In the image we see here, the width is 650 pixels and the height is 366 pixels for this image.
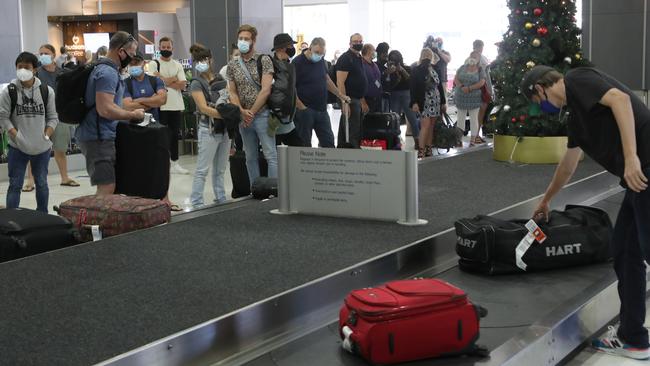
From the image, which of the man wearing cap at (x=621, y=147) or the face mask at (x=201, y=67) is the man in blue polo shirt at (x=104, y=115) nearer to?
the face mask at (x=201, y=67)

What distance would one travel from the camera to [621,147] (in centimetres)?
372

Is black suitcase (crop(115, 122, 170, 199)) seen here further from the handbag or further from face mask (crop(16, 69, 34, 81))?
the handbag

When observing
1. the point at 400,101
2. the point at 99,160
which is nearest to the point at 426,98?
the point at 400,101

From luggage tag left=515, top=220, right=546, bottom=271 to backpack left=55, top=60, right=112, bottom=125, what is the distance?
2957 mm

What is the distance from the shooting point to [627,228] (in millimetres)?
3834

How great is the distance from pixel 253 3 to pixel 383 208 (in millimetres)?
8847

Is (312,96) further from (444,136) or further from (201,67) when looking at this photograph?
(444,136)

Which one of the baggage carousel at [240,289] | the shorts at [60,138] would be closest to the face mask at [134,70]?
the shorts at [60,138]

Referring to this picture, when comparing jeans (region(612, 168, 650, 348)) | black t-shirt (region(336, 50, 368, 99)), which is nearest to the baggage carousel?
jeans (region(612, 168, 650, 348))

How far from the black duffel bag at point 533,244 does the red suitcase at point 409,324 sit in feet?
3.96

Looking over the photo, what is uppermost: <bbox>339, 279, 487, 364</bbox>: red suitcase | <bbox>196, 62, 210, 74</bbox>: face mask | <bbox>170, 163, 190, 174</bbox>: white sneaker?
<bbox>196, 62, 210, 74</bbox>: face mask

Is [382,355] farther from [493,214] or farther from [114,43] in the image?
[114,43]

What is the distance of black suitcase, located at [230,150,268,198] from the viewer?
26.2 ft

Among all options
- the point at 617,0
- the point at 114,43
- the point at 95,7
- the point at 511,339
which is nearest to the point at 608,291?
the point at 511,339
